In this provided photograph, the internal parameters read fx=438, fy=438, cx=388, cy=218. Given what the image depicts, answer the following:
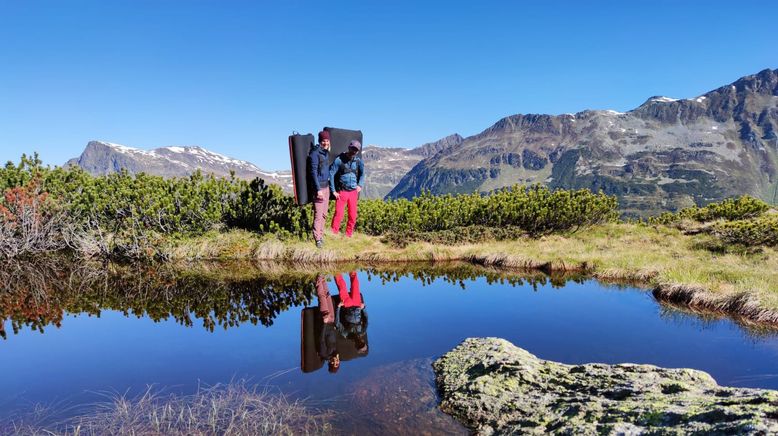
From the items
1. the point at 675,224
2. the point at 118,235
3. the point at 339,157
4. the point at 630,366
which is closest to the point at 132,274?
the point at 118,235

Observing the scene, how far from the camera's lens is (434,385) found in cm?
611

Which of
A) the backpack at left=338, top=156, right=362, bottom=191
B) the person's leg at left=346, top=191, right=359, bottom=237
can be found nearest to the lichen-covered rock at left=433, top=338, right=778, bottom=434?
the backpack at left=338, top=156, right=362, bottom=191

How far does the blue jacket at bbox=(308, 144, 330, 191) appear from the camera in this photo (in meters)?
15.3

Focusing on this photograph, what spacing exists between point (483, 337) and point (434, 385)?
195 centimetres

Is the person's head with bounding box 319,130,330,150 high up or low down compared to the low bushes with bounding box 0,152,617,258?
up

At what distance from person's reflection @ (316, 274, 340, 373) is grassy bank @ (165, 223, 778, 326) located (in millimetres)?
5834

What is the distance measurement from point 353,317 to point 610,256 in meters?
10.3

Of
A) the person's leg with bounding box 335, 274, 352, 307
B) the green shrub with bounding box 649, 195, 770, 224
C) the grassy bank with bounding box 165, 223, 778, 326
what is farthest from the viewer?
the green shrub with bounding box 649, 195, 770, 224

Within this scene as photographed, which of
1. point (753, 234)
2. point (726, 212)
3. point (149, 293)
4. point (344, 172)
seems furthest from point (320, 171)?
point (726, 212)

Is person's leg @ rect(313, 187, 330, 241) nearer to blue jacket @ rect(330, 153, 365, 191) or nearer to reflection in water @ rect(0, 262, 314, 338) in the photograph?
blue jacket @ rect(330, 153, 365, 191)

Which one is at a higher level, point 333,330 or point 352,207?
point 352,207

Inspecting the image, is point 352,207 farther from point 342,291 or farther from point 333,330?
point 333,330

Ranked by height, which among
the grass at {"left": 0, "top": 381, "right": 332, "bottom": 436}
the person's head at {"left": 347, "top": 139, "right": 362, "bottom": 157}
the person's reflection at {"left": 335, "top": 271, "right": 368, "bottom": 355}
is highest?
the person's head at {"left": 347, "top": 139, "right": 362, "bottom": 157}

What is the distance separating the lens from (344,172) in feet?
52.9
